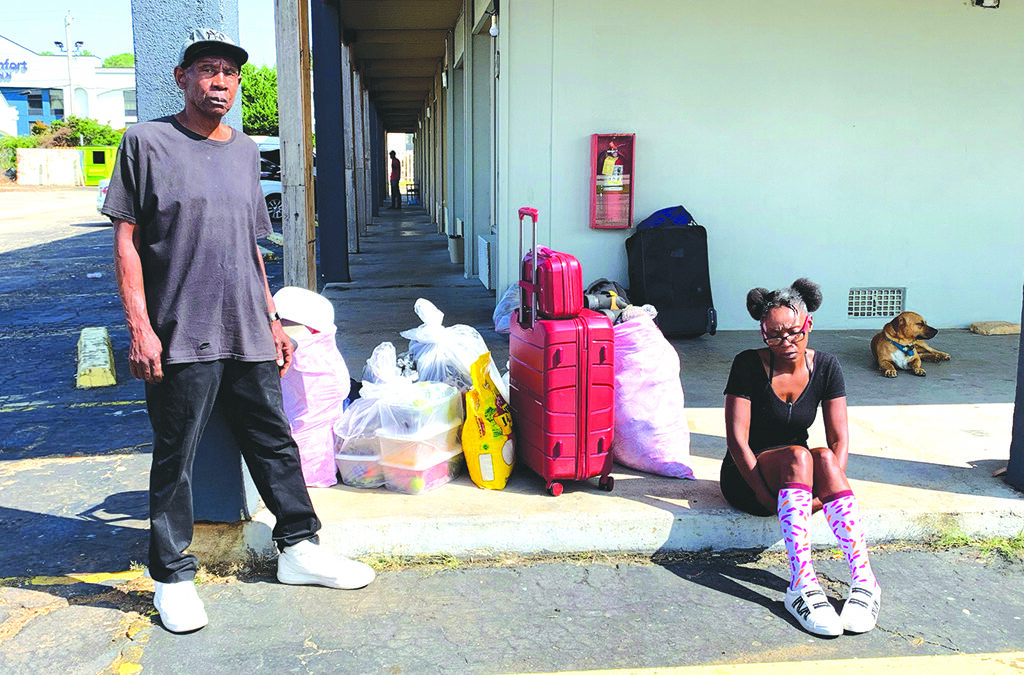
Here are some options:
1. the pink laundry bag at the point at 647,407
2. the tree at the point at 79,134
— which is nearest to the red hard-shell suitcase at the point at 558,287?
the pink laundry bag at the point at 647,407

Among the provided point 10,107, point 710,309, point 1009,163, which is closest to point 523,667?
point 710,309

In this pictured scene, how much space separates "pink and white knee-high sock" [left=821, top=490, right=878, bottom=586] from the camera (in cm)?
338

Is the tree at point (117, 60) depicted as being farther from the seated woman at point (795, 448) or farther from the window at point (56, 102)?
the seated woman at point (795, 448)

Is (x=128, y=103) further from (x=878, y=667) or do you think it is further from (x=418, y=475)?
(x=878, y=667)

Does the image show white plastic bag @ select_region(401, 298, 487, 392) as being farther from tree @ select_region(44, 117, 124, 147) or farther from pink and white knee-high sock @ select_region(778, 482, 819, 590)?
tree @ select_region(44, 117, 124, 147)

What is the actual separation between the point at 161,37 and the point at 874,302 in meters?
6.55

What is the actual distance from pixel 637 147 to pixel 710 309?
4.98ft

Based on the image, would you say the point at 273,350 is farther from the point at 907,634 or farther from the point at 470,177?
the point at 470,177

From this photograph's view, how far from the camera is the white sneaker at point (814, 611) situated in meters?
3.21

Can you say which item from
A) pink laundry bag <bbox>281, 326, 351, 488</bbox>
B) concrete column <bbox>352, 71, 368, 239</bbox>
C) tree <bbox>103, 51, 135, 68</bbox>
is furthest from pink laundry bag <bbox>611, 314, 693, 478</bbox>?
tree <bbox>103, 51, 135, 68</bbox>

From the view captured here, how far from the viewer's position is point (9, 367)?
24.7ft

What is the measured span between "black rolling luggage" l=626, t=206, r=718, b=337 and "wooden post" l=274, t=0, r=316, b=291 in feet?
9.21

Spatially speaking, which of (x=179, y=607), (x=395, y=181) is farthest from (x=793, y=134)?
(x=395, y=181)

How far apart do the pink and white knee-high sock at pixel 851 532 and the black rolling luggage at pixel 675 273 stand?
4.11 m
